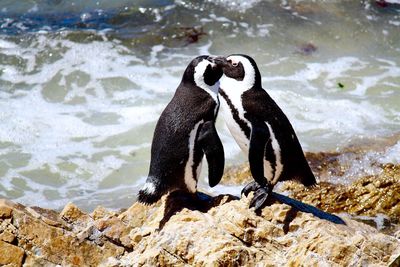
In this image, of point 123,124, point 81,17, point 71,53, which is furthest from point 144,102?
point 81,17

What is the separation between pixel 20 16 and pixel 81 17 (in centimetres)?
92

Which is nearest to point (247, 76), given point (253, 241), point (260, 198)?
point (260, 198)

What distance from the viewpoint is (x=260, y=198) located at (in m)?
4.22

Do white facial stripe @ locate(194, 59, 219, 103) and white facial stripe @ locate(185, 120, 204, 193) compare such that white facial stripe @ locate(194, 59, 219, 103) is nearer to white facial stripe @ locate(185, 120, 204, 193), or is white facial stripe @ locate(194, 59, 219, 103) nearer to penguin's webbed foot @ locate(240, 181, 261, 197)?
white facial stripe @ locate(185, 120, 204, 193)

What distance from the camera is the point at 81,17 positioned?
10.9 metres

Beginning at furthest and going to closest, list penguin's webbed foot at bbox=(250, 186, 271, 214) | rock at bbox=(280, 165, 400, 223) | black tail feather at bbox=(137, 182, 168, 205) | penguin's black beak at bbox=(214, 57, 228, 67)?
1. rock at bbox=(280, 165, 400, 223)
2. penguin's black beak at bbox=(214, 57, 228, 67)
3. black tail feather at bbox=(137, 182, 168, 205)
4. penguin's webbed foot at bbox=(250, 186, 271, 214)

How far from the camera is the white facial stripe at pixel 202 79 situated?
445cm

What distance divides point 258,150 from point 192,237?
2.89 feet

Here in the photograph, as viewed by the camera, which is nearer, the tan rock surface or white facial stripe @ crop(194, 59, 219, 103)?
the tan rock surface

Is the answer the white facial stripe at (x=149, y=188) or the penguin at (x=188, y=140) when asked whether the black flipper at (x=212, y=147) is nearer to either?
the penguin at (x=188, y=140)

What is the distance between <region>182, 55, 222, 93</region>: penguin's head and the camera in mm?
4449

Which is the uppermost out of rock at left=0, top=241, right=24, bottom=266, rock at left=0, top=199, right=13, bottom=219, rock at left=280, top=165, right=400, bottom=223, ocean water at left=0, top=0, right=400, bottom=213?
rock at left=0, top=199, right=13, bottom=219

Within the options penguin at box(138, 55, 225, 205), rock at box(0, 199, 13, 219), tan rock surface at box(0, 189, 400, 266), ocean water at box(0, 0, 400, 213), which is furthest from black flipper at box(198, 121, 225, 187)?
ocean water at box(0, 0, 400, 213)

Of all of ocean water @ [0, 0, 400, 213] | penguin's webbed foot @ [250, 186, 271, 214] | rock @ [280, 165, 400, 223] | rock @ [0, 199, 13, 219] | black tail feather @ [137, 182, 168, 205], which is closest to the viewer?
rock @ [0, 199, 13, 219]
